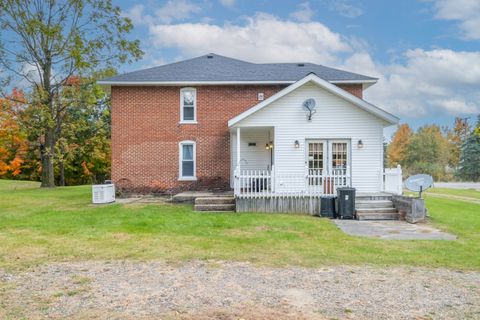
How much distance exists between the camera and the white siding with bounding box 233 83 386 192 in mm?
13773

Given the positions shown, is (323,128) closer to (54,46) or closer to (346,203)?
(346,203)

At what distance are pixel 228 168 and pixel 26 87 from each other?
54.2 ft

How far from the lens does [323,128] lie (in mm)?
13836

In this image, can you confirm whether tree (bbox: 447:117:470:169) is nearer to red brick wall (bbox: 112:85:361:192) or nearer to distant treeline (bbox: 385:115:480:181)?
distant treeline (bbox: 385:115:480:181)

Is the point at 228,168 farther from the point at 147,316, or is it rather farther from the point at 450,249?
the point at 147,316

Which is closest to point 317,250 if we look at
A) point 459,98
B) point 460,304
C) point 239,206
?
point 460,304

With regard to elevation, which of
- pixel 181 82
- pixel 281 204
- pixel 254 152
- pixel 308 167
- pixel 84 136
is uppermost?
pixel 181 82

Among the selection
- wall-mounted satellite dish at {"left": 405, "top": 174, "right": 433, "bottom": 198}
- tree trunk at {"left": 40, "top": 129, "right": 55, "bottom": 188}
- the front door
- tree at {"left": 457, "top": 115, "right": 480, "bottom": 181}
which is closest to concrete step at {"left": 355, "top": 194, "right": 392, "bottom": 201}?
wall-mounted satellite dish at {"left": 405, "top": 174, "right": 433, "bottom": 198}

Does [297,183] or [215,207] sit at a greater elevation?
[297,183]

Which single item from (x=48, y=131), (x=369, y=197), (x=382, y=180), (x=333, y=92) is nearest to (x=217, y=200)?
(x=369, y=197)

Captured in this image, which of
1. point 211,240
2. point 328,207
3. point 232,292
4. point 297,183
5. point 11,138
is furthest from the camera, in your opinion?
point 11,138

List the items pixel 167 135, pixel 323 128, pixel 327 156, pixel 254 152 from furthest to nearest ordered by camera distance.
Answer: pixel 167 135, pixel 254 152, pixel 327 156, pixel 323 128

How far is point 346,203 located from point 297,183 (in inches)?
85.5

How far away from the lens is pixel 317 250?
297 inches
